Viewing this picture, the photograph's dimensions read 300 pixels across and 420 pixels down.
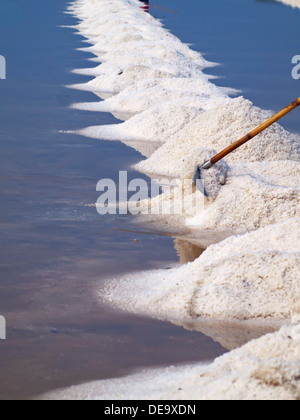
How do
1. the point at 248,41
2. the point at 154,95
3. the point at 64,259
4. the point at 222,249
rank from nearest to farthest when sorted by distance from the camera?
the point at 222,249 < the point at 64,259 < the point at 154,95 < the point at 248,41

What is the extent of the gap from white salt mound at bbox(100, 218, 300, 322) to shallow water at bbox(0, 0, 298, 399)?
12cm

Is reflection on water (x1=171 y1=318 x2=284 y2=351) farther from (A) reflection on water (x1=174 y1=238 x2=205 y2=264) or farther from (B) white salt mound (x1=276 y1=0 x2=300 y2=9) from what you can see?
(B) white salt mound (x1=276 y1=0 x2=300 y2=9)

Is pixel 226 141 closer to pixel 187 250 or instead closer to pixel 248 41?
pixel 187 250

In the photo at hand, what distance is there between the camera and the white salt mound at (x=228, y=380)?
2.37 m

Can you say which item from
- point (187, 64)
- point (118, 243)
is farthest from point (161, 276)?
point (187, 64)

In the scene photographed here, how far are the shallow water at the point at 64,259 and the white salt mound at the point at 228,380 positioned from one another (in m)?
0.10

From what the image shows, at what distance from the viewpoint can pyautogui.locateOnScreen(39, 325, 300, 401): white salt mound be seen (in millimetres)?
2365

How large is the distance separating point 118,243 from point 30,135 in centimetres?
292

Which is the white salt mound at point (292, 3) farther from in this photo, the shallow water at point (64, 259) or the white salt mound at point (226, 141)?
the white salt mound at point (226, 141)

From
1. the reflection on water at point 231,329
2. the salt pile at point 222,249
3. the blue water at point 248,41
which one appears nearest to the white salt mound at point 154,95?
the salt pile at point 222,249

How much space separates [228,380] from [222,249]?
1276 mm

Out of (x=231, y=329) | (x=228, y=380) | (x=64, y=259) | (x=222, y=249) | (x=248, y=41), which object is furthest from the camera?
A: (x=248, y=41)

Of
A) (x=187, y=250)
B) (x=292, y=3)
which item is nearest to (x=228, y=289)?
(x=187, y=250)

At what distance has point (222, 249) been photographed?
366 centimetres
